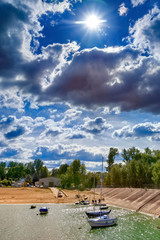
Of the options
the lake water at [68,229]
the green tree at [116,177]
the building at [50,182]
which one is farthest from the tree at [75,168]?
the lake water at [68,229]

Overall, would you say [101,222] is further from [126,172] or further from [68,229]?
[126,172]

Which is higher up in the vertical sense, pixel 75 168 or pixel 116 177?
pixel 75 168

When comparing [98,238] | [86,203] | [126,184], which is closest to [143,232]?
[98,238]

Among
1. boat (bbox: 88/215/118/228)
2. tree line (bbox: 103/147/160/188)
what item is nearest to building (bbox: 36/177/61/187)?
tree line (bbox: 103/147/160/188)

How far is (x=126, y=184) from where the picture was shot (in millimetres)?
122312

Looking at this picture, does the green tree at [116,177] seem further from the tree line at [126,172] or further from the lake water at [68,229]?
the lake water at [68,229]

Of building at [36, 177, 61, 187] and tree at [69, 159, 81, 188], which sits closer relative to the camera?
tree at [69, 159, 81, 188]

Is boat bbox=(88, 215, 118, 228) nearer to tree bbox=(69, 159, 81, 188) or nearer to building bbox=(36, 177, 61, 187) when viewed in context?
tree bbox=(69, 159, 81, 188)

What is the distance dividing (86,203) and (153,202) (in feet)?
93.8

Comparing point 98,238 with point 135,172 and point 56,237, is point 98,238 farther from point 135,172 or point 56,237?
point 135,172

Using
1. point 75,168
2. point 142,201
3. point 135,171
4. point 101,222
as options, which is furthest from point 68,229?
point 75,168

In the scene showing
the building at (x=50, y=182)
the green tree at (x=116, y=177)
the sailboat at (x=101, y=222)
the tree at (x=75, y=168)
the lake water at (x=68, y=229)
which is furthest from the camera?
the building at (x=50, y=182)

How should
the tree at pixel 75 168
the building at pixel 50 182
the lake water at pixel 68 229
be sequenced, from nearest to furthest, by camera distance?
1. the lake water at pixel 68 229
2. the tree at pixel 75 168
3. the building at pixel 50 182

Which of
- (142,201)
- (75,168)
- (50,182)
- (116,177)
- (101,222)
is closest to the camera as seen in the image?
(101,222)
